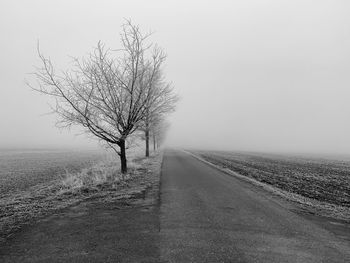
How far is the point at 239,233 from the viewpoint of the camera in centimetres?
682

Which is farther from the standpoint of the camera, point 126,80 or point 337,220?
point 126,80

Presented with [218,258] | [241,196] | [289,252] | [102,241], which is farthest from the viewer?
[241,196]

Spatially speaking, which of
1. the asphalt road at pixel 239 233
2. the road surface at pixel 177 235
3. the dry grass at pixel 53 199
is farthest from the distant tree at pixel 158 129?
the road surface at pixel 177 235

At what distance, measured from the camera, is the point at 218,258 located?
17.3 ft

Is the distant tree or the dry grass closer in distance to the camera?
the dry grass

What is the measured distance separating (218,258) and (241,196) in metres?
6.57

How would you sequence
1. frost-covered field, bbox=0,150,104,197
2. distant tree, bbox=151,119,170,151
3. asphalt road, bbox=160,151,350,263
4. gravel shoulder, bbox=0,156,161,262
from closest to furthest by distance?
gravel shoulder, bbox=0,156,161,262 → asphalt road, bbox=160,151,350,263 → frost-covered field, bbox=0,150,104,197 → distant tree, bbox=151,119,170,151

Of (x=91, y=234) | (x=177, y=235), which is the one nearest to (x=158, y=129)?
(x=91, y=234)

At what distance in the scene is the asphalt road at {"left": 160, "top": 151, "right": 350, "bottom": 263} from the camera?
18.1 feet

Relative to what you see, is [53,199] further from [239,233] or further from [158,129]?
[158,129]

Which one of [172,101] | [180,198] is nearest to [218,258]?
[180,198]

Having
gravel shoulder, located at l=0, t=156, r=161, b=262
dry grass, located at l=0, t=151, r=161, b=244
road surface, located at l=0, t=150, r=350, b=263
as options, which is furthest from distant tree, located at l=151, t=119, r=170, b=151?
road surface, located at l=0, t=150, r=350, b=263

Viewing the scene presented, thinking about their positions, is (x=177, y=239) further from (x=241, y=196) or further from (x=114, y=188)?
(x=114, y=188)

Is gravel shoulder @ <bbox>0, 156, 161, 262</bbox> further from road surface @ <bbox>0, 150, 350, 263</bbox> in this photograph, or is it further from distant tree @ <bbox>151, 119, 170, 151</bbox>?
distant tree @ <bbox>151, 119, 170, 151</bbox>
